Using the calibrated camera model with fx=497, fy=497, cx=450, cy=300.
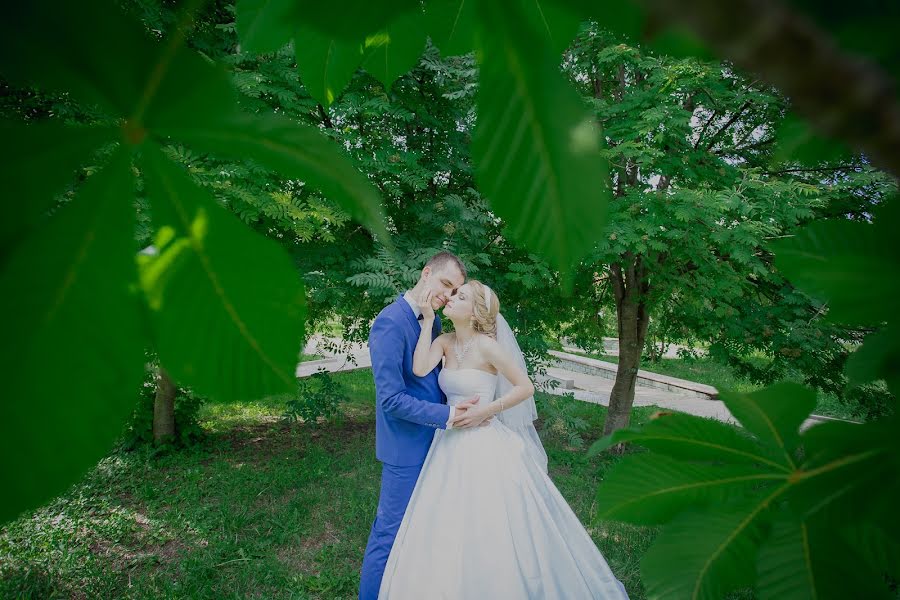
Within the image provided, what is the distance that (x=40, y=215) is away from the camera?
0.24m

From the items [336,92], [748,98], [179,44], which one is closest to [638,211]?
[748,98]

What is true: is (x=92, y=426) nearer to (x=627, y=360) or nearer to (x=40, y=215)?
(x=40, y=215)

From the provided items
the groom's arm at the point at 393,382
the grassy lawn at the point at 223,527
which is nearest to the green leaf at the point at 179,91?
the groom's arm at the point at 393,382

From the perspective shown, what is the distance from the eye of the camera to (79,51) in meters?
0.25

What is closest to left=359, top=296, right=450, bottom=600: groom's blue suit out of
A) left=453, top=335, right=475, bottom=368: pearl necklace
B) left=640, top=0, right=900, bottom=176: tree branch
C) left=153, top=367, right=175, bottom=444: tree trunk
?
left=453, top=335, right=475, bottom=368: pearl necklace

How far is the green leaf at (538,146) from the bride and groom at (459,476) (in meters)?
2.82

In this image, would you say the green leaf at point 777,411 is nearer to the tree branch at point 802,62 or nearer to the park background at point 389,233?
the park background at point 389,233

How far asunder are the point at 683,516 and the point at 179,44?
51cm

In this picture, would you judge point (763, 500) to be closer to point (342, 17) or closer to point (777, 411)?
point (777, 411)

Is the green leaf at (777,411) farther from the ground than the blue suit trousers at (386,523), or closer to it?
farther from the ground

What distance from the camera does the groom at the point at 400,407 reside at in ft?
10.0

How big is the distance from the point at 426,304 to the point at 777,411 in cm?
304

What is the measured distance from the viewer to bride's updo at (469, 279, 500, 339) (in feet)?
11.7

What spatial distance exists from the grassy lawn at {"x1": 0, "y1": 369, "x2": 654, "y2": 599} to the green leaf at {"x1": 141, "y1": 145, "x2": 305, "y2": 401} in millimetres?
2926
